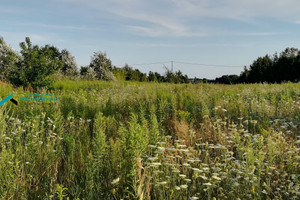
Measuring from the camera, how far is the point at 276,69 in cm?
3588

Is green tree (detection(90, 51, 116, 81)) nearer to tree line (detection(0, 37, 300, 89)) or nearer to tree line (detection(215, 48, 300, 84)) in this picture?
tree line (detection(0, 37, 300, 89))

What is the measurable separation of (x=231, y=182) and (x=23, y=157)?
2.70m

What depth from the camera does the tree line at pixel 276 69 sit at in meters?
34.2

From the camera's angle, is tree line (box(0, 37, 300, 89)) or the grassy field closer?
the grassy field

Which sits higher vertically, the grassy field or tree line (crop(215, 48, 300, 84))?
tree line (crop(215, 48, 300, 84))

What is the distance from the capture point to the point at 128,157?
250 cm

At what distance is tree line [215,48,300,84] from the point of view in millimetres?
34156

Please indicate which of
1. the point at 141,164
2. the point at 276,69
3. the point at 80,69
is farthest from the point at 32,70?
the point at 276,69

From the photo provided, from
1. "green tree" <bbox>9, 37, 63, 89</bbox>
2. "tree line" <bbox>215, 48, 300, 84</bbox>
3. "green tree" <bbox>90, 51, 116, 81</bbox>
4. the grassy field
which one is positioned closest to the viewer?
the grassy field

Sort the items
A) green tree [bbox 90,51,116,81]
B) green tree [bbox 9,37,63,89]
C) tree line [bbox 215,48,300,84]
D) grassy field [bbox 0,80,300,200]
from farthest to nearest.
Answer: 1. tree line [bbox 215,48,300,84]
2. green tree [bbox 90,51,116,81]
3. green tree [bbox 9,37,63,89]
4. grassy field [bbox 0,80,300,200]

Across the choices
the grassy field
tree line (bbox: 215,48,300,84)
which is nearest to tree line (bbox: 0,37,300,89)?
tree line (bbox: 215,48,300,84)

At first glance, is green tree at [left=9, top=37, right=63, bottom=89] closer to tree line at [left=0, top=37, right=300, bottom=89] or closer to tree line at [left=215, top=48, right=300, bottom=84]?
tree line at [left=0, top=37, right=300, bottom=89]

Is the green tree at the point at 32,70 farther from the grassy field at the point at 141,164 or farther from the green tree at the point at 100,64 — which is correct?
the green tree at the point at 100,64

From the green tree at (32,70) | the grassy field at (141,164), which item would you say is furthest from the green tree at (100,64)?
the grassy field at (141,164)
